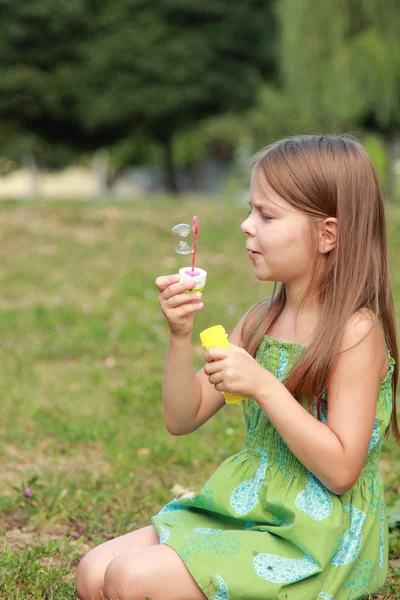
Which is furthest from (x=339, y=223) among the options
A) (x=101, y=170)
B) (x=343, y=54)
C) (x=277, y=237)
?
(x=101, y=170)

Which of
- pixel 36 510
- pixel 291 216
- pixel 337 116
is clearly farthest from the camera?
pixel 337 116

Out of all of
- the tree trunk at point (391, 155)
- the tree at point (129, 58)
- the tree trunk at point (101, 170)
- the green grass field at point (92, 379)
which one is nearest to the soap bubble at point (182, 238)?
the green grass field at point (92, 379)

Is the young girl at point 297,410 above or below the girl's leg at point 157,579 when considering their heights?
above

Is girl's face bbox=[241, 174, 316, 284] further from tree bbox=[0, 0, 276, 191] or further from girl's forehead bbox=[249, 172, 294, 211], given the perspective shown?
tree bbox=[0, 0, 276, 191]

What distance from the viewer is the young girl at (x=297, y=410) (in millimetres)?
2137

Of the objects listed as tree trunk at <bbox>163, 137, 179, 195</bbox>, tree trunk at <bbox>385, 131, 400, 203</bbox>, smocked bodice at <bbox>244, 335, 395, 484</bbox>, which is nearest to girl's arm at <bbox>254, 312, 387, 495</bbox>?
smocked bodice at <bbox>244, 335, 395, 484</bbox>

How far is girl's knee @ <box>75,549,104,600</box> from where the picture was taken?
2.33m

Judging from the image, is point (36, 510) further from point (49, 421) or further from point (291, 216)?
point (291, 216)

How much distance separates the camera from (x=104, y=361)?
5367 millimetres

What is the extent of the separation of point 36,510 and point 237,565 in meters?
1.26

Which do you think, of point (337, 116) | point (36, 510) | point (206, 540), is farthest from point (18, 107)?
point (206, 540)

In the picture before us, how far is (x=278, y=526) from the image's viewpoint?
224 cm

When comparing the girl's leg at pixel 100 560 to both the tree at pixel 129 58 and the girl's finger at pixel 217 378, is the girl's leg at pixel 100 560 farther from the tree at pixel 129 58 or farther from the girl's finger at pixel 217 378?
the tree at pixel 129 58

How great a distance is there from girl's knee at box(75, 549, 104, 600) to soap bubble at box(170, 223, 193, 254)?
89cm
